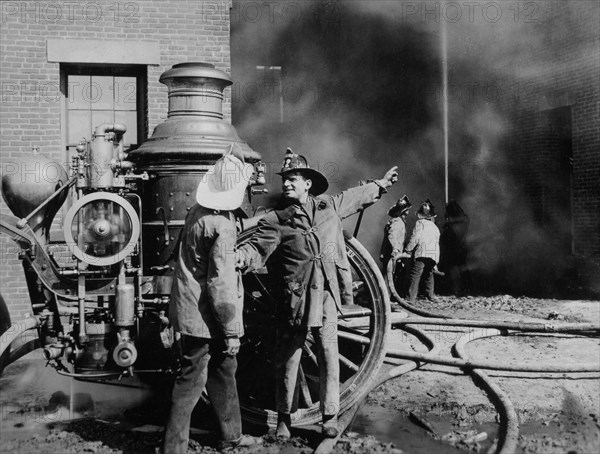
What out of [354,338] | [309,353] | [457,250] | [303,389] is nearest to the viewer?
[303,389]

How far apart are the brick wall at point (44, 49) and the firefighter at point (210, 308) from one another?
3874 mm

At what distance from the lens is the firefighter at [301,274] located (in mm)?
4289

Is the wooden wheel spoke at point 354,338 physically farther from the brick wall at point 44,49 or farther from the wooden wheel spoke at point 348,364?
the brick wall at point 44,49

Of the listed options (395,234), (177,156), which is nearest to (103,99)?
(177,156)

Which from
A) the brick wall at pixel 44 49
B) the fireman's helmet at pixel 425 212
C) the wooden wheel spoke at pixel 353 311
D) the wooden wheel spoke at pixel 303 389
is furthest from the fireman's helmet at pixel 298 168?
the fireman's helmet at pixel 425 212

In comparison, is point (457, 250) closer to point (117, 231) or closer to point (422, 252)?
point (422, 252)

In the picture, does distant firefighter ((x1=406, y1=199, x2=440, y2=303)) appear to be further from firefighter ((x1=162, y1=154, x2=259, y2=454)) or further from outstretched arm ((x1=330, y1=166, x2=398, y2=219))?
firefighter ((x1=162, y1=154, x2=259, y2=454))

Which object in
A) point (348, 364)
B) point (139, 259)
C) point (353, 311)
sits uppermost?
point (139, 259)

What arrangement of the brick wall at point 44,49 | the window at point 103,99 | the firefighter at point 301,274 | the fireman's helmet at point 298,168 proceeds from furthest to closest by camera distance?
the window at point 103,99
the brick wall at point 44,49
the fireman's helmet at point 298,168
the firefighter at point 301,274

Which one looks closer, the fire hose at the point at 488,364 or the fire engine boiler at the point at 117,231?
the fire hose at the point at 488,364

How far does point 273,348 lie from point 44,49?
4991 millimetres

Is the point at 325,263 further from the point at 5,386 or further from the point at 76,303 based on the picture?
the point at 5,386

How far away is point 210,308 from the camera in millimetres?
3996
